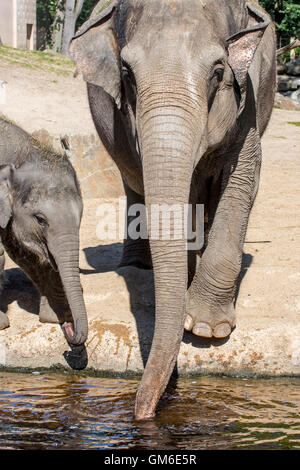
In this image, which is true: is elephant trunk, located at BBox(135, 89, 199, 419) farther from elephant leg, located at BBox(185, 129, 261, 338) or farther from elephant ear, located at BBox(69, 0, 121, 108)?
elephant leg, located at BBox(185, 129, 261, 338)

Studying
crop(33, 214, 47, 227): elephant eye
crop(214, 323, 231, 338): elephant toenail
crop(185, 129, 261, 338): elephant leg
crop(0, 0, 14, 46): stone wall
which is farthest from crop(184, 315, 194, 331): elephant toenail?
crop(0, 0, 14, 46): stone wall

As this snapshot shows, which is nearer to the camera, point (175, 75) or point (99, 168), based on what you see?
point (175, 75)

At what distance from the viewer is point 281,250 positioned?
25.1ft

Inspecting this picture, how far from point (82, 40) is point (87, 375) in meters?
2.12

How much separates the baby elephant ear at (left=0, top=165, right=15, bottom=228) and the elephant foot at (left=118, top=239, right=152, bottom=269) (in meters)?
1.57

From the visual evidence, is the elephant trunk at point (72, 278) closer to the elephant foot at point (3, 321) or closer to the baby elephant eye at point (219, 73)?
the elephant foot at point (3, 321)

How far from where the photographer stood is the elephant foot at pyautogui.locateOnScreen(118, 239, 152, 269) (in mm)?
7436

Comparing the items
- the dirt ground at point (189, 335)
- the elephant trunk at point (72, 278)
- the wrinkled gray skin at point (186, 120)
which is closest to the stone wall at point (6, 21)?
the dirt ground at point (189, 335)

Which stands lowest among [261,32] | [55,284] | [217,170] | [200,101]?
[55,284]

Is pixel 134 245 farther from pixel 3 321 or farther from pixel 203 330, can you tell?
pixel 203 330

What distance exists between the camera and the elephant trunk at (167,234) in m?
4.66

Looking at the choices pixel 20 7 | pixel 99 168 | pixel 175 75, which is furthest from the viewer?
pixel 20 7
